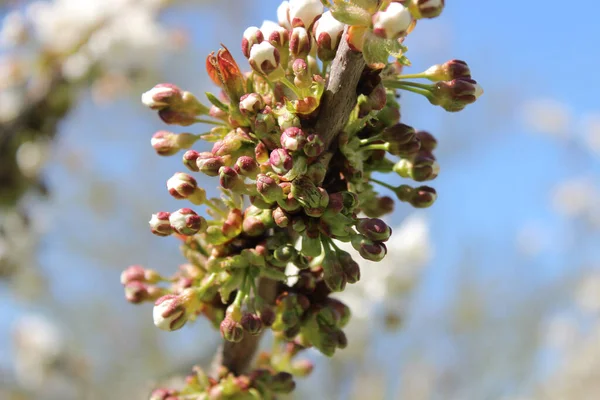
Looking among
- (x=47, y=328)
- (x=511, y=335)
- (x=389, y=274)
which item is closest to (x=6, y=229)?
(x=47, y=328)

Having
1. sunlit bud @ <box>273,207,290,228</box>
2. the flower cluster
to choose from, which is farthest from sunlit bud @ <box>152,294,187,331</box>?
sunlit bud @ <box>273,207,290,228</box>

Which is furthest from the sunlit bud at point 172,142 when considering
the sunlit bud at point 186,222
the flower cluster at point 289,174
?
the sunlit bud at point 186,222

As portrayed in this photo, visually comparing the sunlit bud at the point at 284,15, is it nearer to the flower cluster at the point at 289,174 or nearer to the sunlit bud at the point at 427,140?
the flower cluster at the point at 289,174

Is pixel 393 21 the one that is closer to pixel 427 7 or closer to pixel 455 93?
pixel 427 7

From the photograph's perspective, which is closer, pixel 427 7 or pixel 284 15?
pixel 427 7

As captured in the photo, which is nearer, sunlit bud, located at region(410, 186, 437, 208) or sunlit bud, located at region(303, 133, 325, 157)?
sunlit bud, located at region(303, 133, 325, 157)

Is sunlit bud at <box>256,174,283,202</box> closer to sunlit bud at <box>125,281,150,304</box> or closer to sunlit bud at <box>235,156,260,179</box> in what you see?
sunlit bud at <box>235,156,260,179</box>

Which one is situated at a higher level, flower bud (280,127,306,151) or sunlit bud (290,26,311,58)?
sunlit bud (290,26,311,58)

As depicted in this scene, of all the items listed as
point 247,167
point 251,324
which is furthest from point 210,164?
point 251,324
